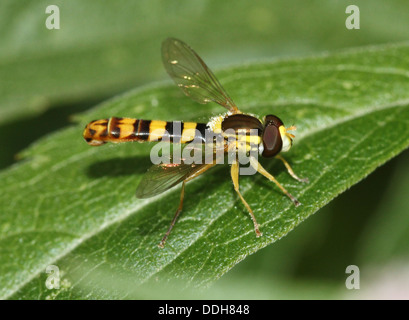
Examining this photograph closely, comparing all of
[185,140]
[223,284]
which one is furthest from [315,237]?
[185,140]

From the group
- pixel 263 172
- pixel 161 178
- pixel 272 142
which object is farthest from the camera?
Result: pixel 263 172

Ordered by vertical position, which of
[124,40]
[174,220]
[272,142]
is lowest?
[174,220]

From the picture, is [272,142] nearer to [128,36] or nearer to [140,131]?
[140,131]

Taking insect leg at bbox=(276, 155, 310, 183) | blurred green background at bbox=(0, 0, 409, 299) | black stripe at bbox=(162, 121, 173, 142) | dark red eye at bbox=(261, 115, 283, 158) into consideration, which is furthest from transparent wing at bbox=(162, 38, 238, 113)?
blurred green background at bbox=(0, 0, 409, 299)

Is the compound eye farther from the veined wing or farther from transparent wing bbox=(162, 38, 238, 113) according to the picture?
transparent wing bbox=(162, 38, 238, 113)

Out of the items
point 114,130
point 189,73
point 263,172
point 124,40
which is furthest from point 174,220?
point 124,40

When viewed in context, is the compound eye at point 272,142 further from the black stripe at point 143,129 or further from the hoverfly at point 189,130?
the black stripe at point 143,129
